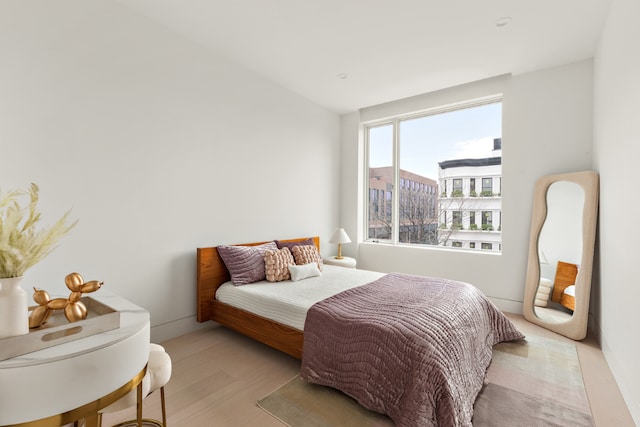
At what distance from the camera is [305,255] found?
11.2 ft

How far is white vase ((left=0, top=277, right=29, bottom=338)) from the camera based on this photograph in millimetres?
999

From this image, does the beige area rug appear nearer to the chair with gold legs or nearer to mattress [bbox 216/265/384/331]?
mattress [bbox 216/265/384/331]

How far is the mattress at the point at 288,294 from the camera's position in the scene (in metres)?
2.36

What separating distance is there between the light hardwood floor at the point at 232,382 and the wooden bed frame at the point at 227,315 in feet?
0.50

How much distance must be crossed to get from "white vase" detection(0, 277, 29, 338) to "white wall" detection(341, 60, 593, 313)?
3953 millimetres

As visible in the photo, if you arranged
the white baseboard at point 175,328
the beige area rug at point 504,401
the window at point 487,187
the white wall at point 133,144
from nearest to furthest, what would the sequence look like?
the beige area rug at point 504,401 → the white wall at point 133,144 → the white baseboard at point 175,328 → the window at point 487,187

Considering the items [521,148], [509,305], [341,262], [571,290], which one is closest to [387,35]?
[521,148]

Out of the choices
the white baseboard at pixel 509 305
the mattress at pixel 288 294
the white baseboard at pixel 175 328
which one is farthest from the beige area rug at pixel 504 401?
the white baseboard at pixel 175 328

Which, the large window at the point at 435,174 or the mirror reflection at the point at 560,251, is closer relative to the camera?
the mirror reflection at the point at 560,251

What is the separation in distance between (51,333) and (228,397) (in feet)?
4.13

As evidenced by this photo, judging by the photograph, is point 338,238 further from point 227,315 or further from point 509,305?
point 509,305

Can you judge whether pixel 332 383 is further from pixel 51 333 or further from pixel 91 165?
pixel 91 165

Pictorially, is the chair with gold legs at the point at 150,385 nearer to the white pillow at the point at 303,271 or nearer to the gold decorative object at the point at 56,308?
the gold decorative object at the point at 56,308

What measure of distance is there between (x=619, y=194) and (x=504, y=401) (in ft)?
5.36
